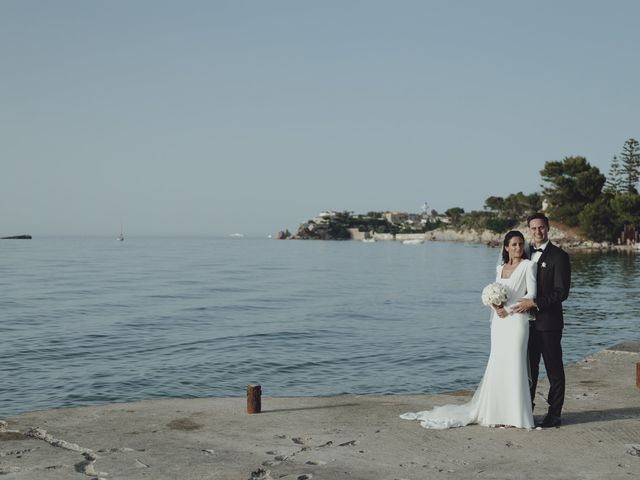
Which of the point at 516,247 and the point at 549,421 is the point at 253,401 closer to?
the point at 549,421

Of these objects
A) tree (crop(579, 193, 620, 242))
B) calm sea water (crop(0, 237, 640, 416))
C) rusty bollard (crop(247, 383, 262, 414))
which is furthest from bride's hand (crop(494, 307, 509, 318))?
tree (crop(579, 193, 620, 242))

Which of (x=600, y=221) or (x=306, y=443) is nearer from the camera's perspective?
(x=306, y=443)

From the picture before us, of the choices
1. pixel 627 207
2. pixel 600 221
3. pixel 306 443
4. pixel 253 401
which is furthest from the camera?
pixel 600 221

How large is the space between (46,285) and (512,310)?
45.2 m

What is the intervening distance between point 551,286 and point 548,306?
0.26 m

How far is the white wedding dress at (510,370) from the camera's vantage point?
8.01m

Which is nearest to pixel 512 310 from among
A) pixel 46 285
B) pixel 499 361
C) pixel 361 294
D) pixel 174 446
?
pixel 499 361

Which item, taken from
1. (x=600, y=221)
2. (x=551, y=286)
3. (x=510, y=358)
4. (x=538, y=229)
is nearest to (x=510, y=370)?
(x=510, y=358)

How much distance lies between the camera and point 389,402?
978 centimetres

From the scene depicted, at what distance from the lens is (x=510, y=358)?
8023mm

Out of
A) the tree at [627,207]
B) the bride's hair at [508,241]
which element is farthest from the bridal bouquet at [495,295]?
the tree at [627,207]

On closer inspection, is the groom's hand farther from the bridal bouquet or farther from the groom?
the bridal bouquet

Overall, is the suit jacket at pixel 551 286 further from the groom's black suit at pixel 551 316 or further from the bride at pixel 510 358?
the bride at pixel 510 358

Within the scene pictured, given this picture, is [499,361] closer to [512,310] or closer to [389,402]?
[512,310]
